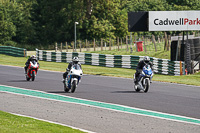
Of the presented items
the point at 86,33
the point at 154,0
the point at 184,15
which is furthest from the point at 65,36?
the point at 184,15

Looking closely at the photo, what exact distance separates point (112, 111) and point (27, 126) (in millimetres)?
4311

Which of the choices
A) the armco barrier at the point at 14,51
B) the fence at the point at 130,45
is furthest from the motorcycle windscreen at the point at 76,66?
the armco barrier at the point at 14,51

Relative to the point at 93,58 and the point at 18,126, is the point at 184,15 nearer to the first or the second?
the point at 93,58

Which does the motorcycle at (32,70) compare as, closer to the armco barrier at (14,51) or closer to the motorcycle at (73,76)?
the motorcycle at (73,76)

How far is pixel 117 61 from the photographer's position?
131 feet

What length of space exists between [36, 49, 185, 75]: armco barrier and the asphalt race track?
10537mm

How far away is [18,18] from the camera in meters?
87.3

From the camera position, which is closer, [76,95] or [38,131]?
[38,131]

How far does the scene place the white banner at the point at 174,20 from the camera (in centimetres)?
3594

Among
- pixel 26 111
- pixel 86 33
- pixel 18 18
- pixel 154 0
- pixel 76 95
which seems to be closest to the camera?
pixel 26 111

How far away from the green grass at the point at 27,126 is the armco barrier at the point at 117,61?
70.6ft

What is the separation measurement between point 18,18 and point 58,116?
76.5 meters

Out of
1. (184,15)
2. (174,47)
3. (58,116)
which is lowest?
(58,116)

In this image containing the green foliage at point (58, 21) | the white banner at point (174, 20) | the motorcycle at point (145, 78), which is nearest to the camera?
the motorcycle at point (145, 78)
